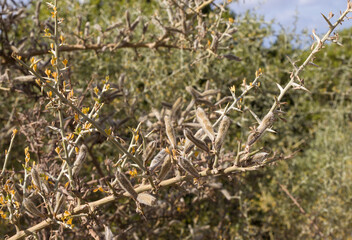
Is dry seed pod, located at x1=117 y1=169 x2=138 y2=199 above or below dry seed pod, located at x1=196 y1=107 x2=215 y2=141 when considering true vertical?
below

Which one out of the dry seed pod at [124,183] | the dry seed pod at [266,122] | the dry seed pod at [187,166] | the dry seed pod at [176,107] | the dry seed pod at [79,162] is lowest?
the dry seed pod at [176,107]

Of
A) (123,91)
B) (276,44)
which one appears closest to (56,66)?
(123,91)

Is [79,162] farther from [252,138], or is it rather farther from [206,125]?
[252,138]

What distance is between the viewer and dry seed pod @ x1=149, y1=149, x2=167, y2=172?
0.98 m

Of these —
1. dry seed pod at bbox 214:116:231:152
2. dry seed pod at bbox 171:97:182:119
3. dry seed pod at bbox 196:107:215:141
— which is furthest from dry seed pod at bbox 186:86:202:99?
dry seed pod at bbox 214:116:231:152

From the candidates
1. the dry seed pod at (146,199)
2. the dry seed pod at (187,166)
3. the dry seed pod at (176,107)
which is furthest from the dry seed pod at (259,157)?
the dry seed pod at (176,107)

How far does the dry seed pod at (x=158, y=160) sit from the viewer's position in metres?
0.98

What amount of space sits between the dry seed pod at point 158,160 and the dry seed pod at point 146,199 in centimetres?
7

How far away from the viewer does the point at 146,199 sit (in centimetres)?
95

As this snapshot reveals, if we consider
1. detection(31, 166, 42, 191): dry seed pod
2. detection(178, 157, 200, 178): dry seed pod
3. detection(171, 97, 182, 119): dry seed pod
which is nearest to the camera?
detection(178, 157, 200, 178): dry seed pod

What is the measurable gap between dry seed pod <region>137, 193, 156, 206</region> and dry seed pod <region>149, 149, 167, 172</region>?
7cm

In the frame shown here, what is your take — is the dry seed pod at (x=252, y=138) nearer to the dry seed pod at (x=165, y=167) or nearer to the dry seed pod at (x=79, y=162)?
the dry seed pod at (x=165, y=167)

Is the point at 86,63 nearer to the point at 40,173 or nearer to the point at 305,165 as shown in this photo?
the point at 40,173

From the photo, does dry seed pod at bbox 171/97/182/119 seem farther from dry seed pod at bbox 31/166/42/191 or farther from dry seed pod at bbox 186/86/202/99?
dry seed pod at bbox 31/166/42/191
